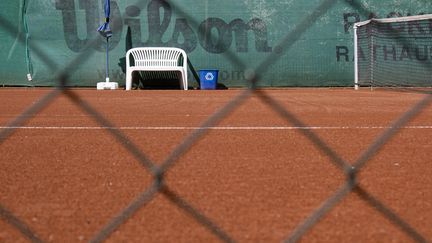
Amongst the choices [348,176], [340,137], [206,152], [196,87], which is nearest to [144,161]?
[206,152]

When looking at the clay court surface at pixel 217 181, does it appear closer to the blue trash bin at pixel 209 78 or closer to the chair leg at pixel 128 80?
the chair leg at pixel 128 80

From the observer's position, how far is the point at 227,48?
10.8 meters

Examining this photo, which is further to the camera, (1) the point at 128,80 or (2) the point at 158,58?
(2) the point at 158,58

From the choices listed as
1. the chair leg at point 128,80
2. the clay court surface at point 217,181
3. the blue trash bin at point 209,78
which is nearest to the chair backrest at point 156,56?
the chair leg at point 128,80

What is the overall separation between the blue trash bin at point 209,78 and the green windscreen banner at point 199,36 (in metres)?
0.30

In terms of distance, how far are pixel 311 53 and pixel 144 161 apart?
8372 mm

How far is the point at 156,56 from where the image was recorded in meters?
10.6

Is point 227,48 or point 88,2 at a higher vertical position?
point 88,2

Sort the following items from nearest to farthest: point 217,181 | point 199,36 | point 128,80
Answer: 1. point 217,181
2. point 128,80
3. point 199,36

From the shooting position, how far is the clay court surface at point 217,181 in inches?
72.2

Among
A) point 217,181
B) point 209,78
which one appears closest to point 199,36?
point 209,78

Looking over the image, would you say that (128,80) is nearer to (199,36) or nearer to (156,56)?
(156,56)

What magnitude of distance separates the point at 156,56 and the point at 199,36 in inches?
33.2

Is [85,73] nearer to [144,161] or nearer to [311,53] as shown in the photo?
[311,53]
